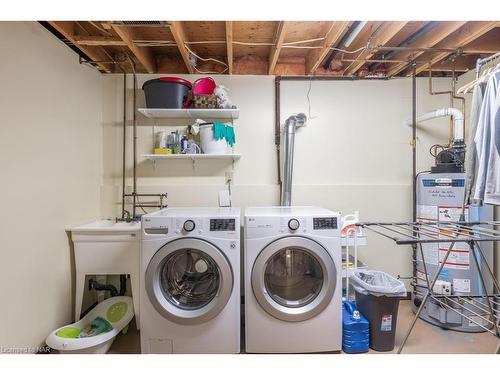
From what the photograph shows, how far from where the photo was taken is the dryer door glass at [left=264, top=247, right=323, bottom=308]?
73.9 inches

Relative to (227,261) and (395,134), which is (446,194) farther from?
(227,261)

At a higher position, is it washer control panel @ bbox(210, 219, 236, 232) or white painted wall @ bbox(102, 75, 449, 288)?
white painted wall @ bbox(102, 75, 449, 288)

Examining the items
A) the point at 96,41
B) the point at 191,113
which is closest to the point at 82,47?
the point at 96,41

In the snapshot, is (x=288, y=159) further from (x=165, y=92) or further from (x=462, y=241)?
(x=462, y=241)

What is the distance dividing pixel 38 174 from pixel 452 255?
331 cm

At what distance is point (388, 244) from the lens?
2.74 metres

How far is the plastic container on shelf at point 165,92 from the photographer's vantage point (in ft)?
7.94

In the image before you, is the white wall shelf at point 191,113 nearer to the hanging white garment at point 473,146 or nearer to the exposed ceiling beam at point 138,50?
the exposed ceiling beam at point 138,50

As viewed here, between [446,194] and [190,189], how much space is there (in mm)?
2357

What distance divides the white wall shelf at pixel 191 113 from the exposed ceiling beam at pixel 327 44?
0.87 meters

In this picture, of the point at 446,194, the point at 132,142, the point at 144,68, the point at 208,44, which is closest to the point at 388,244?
the point at 446,194

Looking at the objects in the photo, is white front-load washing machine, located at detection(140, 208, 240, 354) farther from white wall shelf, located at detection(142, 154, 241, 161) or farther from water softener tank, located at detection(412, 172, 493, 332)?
water softener tank, located at detection(412, 172, 493, 332)

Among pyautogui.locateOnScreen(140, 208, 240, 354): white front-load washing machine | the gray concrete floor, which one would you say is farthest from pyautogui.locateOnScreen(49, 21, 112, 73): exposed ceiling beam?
the gray concrete floor

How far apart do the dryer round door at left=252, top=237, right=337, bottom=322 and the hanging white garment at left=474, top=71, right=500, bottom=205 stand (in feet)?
3.22
